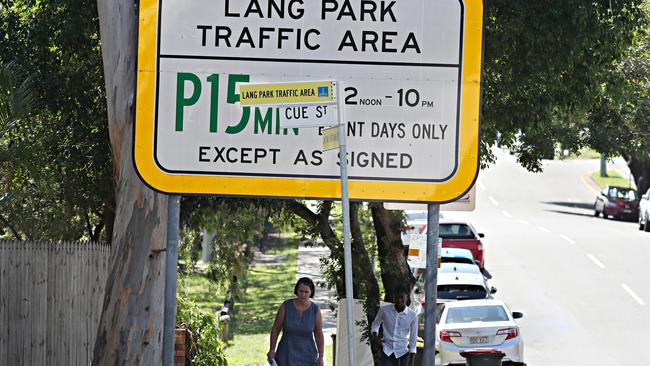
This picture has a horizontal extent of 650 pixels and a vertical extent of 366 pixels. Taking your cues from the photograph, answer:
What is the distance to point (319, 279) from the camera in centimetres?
3197

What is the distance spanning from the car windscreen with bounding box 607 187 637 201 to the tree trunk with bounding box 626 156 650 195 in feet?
10.3

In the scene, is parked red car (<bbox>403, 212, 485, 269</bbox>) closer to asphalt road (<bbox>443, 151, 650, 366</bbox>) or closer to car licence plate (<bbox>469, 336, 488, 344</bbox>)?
asphalt road (<bbox>443, 151, 650, 366</bbox>)

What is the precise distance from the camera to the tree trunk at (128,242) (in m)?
11.1

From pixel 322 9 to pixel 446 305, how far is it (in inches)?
467

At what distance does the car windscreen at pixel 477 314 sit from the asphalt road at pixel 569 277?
1507mm

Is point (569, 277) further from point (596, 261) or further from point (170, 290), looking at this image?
point (170, 290)

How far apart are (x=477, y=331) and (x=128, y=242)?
8.66 m

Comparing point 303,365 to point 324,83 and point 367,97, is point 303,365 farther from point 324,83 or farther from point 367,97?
point 324,83

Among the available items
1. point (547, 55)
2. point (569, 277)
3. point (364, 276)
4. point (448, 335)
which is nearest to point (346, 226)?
point (547, 55)

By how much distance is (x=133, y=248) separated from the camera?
11.1 m

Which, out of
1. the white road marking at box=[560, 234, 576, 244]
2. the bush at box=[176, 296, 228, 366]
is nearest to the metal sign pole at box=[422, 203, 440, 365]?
the bush at box=[176, 296, 228, 366]

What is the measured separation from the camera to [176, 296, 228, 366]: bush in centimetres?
1462

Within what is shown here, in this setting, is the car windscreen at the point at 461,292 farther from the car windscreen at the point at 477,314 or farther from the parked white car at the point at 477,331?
the car windscreen at the point at 477,314

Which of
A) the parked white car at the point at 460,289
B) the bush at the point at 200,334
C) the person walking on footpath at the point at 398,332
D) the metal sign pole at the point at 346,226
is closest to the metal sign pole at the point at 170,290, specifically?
the metal sign pole at the point at 346,226
